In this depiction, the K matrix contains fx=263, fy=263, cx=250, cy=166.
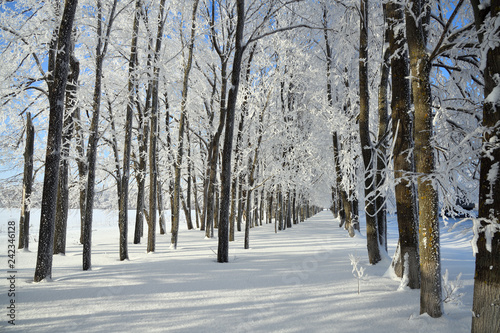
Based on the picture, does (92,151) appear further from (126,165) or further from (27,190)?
(27,190)

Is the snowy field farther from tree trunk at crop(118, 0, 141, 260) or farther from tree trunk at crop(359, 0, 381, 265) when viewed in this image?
tree trunk at crop(118, 0, 141, 260)

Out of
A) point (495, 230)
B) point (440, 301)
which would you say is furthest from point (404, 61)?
point (440, 301)

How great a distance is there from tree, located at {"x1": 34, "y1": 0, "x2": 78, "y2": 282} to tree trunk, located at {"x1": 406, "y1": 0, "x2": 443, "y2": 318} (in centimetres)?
573

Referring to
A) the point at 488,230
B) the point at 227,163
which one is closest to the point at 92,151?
the point at 227,163

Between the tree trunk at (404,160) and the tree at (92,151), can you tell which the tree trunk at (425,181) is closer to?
the tree trunk at (404,160)

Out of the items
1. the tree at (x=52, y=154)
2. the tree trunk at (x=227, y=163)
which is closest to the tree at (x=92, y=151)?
the tree at (x=52, y=154)

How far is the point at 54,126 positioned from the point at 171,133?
13.0 m

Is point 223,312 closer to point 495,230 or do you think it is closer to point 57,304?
point 57,304

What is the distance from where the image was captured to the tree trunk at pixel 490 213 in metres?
2.37

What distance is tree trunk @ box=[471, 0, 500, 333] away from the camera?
7.78 feet

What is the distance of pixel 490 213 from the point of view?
242cm

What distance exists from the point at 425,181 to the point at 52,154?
613 cm

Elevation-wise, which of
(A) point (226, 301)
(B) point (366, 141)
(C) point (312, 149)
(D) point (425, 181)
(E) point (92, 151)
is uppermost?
(C) point (312, 149)

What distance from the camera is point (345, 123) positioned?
39.1 feet
